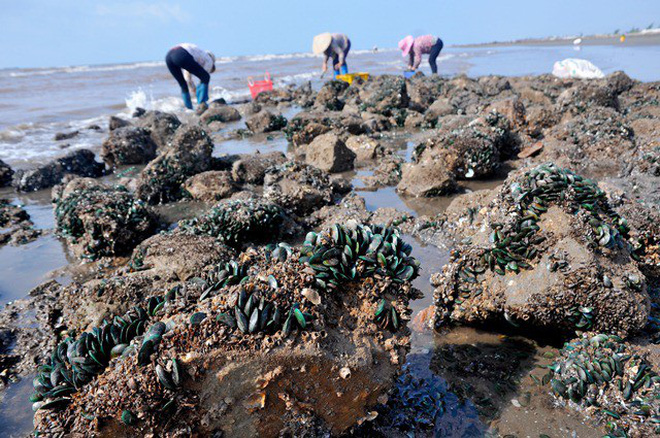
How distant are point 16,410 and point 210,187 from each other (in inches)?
226

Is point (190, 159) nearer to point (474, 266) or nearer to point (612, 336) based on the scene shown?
point (474, 266)

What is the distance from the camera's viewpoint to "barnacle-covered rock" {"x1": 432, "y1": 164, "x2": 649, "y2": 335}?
3.72 metres

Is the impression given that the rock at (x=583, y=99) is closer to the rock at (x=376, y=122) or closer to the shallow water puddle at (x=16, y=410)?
the rock at (x=376, y=122)

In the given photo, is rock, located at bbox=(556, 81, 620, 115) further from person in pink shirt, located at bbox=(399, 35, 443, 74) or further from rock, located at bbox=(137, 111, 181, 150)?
person in pink shirt, located at bbox=(399, 35, 443, 74)

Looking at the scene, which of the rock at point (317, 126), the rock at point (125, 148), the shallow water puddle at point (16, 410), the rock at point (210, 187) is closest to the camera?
the shallow water puddle at point (16, 410)

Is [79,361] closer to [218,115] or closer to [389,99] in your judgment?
[389,99]

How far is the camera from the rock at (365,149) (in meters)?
11.3

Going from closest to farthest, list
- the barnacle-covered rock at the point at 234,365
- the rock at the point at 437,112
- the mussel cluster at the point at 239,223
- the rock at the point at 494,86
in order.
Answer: the barnacle-covered rock at the point at 234,365, the mussel cluster at the point at 239,223, the rock at the point at 437,112, the rock at the point at 494,86

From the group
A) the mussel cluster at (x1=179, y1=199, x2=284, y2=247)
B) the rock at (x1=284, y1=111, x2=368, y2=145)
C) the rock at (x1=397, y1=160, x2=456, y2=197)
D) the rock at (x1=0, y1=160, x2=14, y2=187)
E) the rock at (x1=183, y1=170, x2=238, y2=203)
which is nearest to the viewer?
the mussel cluster at (x1=179, y1=199, x2=284, y2=247)

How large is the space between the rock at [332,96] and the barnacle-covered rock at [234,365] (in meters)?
16.1

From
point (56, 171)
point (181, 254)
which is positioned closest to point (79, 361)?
point (181, 254)

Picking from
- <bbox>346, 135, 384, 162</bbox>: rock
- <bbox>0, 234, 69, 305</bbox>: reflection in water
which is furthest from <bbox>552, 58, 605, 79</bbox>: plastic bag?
<bbox>0, 234, 69, 305</bbox>: reflection in water

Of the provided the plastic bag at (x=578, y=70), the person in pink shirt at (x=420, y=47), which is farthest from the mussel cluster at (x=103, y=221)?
the person in pink shirt at (x=420, y=47)

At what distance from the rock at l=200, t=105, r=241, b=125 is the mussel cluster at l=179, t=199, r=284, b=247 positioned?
1295 cm
